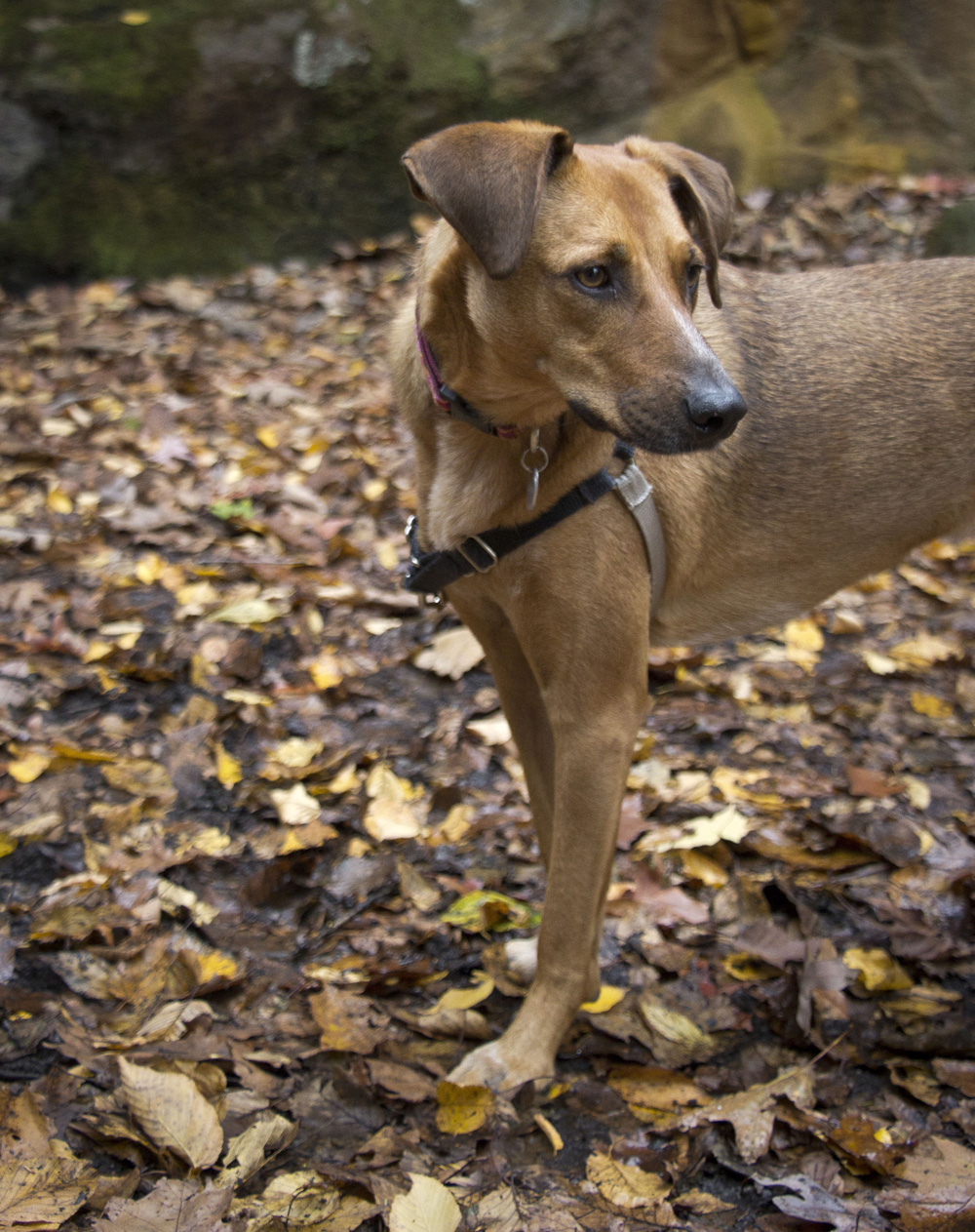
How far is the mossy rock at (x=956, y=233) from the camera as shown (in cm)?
602

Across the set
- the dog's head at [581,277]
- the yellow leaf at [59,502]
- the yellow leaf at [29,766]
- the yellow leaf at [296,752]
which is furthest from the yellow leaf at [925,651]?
the yellow leaf at [59,502]

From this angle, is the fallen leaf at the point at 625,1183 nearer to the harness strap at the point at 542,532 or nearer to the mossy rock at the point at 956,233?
the harness strap at the point at 542,532

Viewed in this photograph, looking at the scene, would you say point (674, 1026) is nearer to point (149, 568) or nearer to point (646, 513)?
point (646, 513)

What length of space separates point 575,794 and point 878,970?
1.16 m

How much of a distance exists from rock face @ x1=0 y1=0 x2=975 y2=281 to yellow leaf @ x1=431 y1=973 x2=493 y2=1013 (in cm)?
580

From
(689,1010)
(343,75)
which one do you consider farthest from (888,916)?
(343,75)

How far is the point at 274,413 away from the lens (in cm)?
579

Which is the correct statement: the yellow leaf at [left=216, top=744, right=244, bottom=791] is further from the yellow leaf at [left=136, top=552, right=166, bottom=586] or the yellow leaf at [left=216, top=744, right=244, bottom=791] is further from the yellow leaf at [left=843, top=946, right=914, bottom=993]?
the yellow leaf at [left=843, top=946, right=914, bottom=993]

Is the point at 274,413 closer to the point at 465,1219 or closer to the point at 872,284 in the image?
the point at 872,284

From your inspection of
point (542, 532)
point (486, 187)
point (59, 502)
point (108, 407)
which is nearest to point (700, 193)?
point (486, 187)

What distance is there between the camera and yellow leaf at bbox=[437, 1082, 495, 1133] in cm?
250

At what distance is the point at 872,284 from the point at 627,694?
4.78 feet

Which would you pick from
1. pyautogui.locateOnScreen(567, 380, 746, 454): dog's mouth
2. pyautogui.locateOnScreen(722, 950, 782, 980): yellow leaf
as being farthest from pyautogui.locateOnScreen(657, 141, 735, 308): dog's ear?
pyautogui.locateOnScreen(722, 950, 782, 980): yellow leaf

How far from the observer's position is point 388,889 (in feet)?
10.7
